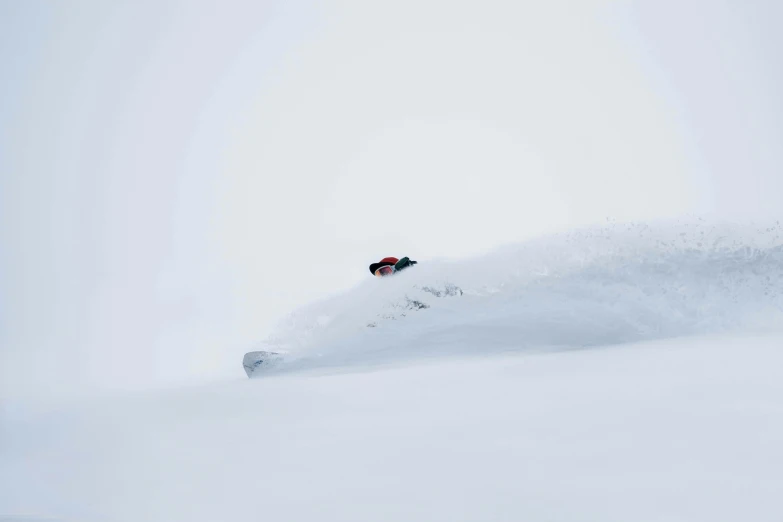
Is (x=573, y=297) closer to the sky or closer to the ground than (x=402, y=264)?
closer to the ground

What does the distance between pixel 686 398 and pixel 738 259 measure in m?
1.48

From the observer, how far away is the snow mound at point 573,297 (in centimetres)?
211

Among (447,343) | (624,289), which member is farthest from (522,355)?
(624,289)

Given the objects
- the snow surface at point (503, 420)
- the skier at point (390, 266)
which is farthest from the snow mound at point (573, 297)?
the skier at point (390, 266)

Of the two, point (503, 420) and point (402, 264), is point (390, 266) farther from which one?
point (503, 420)

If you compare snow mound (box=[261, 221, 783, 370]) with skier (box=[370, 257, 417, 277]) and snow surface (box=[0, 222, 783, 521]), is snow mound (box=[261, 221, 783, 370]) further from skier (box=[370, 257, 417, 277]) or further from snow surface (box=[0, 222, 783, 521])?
skier (box=[370, 257, 417, 277])

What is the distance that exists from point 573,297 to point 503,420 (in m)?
1.22

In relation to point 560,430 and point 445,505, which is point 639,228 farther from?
point 445,505

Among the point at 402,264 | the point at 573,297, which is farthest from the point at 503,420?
the point at 402,264

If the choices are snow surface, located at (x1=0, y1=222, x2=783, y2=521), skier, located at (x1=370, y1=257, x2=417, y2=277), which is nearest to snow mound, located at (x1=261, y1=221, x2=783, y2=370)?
snow surface, located at (x1=0, y1=222, x2=783, y2=521)

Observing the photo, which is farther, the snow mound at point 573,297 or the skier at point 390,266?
the skier at point 390,266

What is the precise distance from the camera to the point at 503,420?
1.15m

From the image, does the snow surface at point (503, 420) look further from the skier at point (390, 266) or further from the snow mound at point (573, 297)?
the skier at point (390, 266)

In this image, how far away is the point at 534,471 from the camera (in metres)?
0.92
